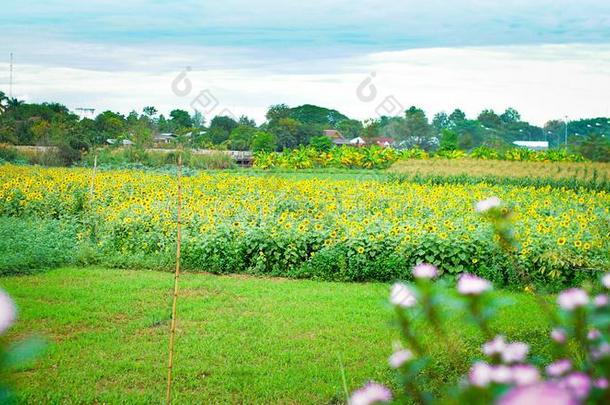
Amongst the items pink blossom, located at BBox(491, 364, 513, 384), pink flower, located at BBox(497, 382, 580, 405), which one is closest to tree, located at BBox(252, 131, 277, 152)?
pink blossom, located at BBox(491, 364, 513, 384)

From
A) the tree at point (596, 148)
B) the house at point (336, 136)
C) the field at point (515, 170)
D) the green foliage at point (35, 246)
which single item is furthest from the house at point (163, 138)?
the house at point (336, 136)

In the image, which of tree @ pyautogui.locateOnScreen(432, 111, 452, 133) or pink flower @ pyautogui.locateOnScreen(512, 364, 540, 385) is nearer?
pink flower @ pyautogui.locateOnScreen(512, 364, 540, 385)

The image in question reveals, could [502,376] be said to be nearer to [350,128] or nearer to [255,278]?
[255,278]

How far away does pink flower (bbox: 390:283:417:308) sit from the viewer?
1.08 m

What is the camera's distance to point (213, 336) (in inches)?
228

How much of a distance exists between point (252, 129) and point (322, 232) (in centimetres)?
Answer: 2299

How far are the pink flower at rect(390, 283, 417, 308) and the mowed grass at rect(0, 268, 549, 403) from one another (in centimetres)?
249

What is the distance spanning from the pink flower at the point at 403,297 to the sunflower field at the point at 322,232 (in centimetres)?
496

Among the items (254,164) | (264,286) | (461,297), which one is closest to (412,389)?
(461,297)

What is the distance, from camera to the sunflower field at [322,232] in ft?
25.6

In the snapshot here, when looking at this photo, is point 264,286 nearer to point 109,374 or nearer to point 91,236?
point 109,374

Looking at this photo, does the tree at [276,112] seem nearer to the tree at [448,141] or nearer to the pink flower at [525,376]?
the tree at [448,141]

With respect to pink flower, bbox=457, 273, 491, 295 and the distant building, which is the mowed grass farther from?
the distant building

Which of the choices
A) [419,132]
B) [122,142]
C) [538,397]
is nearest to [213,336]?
[538,397]
